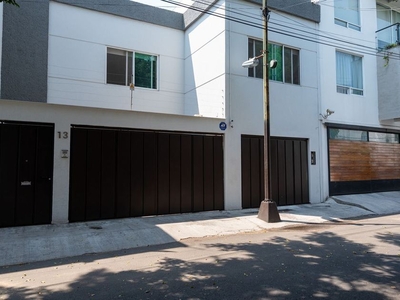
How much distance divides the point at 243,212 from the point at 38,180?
6136 mm

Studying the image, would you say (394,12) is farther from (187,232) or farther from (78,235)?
(78,235)

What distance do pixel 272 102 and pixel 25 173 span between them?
8.42 metres

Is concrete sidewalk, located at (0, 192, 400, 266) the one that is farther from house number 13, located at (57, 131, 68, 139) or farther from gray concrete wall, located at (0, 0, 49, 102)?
gray concrete wall, located at (0, 0, 49, 102)

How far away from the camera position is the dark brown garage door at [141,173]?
809cm

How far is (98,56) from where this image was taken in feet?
37.0

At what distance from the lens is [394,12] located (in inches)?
612

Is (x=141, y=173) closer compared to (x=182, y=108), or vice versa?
(x=141, y=173)

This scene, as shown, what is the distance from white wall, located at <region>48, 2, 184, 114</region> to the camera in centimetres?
1061

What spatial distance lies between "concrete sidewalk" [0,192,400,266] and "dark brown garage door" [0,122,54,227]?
365 mm

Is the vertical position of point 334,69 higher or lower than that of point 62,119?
higher

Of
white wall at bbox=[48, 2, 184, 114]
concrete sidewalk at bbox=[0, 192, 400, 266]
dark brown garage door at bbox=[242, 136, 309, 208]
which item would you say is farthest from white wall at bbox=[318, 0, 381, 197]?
white wall at bbox=[48, 2, 184, 114]

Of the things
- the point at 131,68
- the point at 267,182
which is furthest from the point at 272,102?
the point at 131,68

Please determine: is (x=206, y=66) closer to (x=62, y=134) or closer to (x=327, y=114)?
(x=327, y=114)

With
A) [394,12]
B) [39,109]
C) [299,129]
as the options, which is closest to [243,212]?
[299,129]
